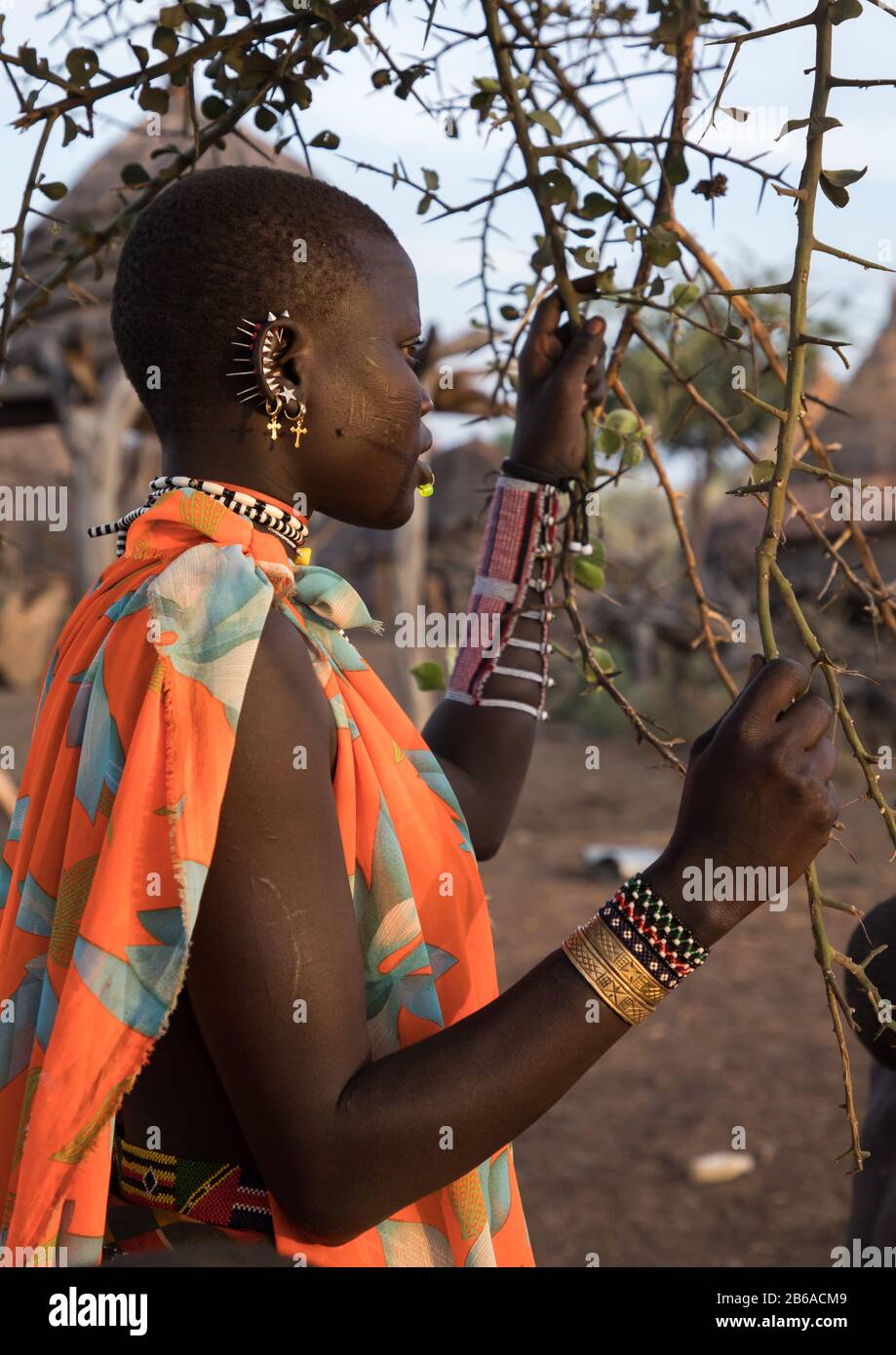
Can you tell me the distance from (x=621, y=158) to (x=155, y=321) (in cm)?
74

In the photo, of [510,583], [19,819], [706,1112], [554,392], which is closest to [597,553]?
[510,583]

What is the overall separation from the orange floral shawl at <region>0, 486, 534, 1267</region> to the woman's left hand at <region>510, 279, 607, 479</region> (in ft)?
1.65

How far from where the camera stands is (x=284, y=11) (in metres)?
1.70

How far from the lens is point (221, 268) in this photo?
128 cm

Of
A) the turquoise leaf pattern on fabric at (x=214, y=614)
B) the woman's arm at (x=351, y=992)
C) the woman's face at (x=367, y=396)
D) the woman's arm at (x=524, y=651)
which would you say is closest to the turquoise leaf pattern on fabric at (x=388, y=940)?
the woman's arm at (x=351, y=992)

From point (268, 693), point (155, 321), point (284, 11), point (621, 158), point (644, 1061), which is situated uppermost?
point (284, 11)

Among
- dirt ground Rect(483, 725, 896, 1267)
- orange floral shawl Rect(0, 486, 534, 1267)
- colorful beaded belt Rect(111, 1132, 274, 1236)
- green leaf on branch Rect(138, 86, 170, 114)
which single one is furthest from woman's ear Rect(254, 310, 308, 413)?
dirt ground Rect(483, 725, 896, 1267)

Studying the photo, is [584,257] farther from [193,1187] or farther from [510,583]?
[193,1187]

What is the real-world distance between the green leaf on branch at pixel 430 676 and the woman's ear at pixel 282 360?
0.71 m

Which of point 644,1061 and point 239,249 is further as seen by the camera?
point 644,1061

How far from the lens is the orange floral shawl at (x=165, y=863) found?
114cm
